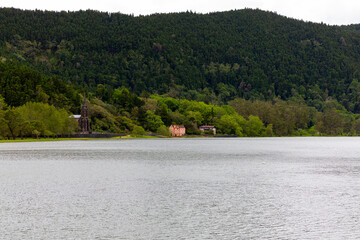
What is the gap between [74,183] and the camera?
53562mm

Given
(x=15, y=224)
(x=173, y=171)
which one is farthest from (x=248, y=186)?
(x=15, y=224)

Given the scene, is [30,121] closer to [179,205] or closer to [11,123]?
[11,123]

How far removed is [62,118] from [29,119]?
17410 mm

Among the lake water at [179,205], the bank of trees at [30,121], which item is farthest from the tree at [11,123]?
the lake water at [179,205]

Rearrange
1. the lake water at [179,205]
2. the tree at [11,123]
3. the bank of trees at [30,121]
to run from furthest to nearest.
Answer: the bank of trees at [30,121] → the tree at [11,123] → the lake water at [179,205]

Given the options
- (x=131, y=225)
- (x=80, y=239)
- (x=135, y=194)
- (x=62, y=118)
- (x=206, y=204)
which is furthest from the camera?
(x=62, y=118)

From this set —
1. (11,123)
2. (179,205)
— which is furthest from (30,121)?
(179,205)

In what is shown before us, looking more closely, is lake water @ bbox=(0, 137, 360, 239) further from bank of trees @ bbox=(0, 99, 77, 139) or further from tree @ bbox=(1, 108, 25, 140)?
bank of trees @ bbox=(0, 99, 77, 139)

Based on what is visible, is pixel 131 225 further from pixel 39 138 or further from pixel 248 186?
pixel 39 138

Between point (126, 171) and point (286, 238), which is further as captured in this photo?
point (126, 171)

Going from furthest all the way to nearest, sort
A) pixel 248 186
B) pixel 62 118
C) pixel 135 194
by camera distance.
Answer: pixel 62 118 → pixel 248 186 → pixel 135 194

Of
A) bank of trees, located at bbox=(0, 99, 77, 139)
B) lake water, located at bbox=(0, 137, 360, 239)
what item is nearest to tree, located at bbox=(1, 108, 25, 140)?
bank of trees, located at bbox=(0, 99, 77, 139)

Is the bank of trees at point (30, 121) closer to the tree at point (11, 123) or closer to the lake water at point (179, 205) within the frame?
the tree at point (11, 123)

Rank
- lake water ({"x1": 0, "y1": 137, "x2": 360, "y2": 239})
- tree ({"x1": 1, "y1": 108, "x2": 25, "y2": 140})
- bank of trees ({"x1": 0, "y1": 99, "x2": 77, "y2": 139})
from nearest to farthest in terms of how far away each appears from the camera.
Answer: lake water ({"x1": 0, "y1": 137, "x2": 360, "y2": 239}) → tree ({"x1": 1, "y1": 108, "x2": 25, "y2": 140}) → bank of trees ({"x1": 0, "y1": 99, "x2": 77, "y2": 139})
